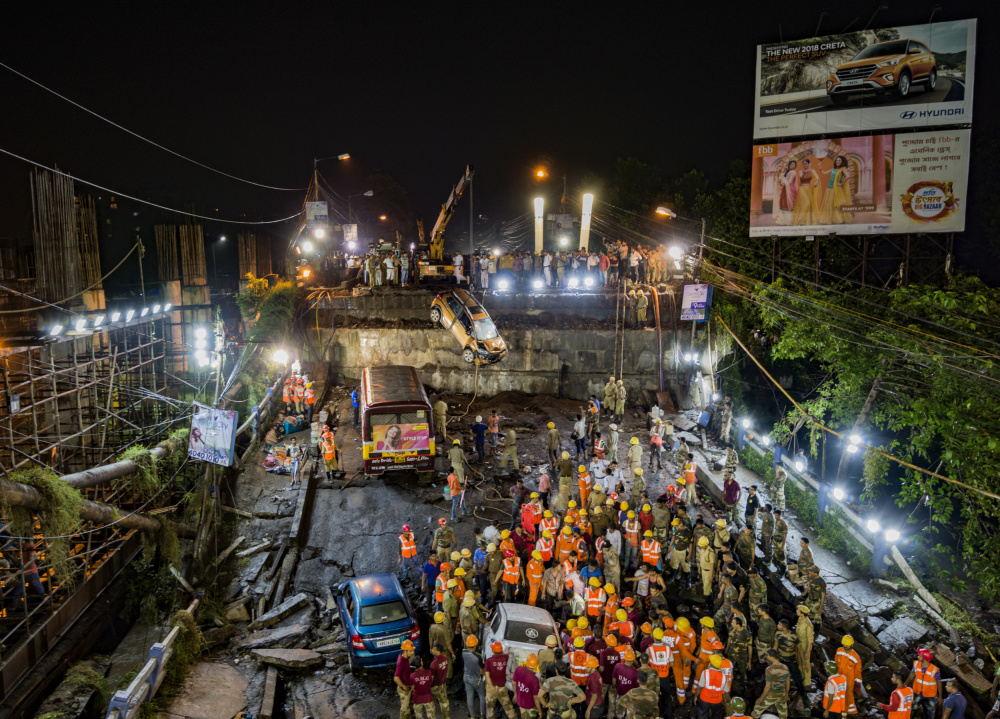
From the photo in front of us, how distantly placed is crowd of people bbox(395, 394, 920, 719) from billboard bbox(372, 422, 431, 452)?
138cm

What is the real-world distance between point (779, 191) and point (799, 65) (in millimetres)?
4264

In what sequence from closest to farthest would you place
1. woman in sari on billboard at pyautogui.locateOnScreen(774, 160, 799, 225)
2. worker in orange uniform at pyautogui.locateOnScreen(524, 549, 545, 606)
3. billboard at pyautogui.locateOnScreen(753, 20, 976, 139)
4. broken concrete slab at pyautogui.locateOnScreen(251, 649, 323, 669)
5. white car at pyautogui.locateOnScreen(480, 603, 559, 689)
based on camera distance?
1. white car at pyautogui.locateOnScreen(480, 603, 559, 689)
2. broken concrete slab at pyautogui.locateOnScreen(251, 649, 323, 669)
3. worker in orange uniform at pyautogui.locateOnScreen(524, 549, 545, 606)
4. billboard at pyautogui.locateOnScreen(753, 20, 976, 139)
5. woman in sari on billboard at pyautogui.locateOnScreen(774, 160, 799, 225)

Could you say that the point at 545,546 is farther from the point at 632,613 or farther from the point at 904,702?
the point at 904,702

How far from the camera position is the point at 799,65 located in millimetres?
20484

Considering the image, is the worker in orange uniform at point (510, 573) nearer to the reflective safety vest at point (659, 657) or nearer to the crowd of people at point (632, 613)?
the crowd of people at point (632, 613)

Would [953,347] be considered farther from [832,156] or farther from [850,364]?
[832,156]

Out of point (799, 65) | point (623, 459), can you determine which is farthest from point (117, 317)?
point (799, 65)

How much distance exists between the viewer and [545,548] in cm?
1149

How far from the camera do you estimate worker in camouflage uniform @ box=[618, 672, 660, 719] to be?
777 cm

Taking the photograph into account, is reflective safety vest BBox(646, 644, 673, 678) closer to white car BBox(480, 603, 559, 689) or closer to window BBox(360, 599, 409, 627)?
white car BBox(480, 603, 559, 689)

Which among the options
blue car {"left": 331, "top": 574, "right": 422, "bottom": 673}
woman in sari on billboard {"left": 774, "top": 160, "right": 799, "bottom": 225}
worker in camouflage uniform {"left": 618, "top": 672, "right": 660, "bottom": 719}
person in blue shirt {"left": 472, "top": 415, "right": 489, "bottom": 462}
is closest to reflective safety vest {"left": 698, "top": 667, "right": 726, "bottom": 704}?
worker in camouflage uniform {"left": 618, "top": 672, "right": 660, "bottom": 719}

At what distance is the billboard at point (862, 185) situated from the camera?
18.6 m

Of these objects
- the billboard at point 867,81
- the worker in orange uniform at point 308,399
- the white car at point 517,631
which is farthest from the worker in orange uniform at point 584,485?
the billboard at point 867,81

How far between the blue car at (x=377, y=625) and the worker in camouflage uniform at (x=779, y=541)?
25.1ft
